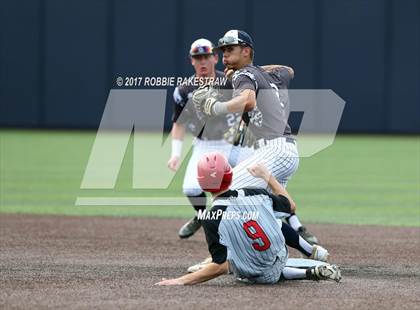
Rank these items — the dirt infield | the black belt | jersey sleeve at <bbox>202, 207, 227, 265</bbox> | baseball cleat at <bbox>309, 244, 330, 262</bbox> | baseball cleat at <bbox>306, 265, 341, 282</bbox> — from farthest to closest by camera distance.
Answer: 1. the black belt
2. baseball cleat at <bbox>309, 244, 330, 262</bbox>
3. baseball cleat at <bbox>306, 265, 341, 282</bbox>
4. jersey sleeve at <bbox>202, 207, 227, 265</bbox>
5. the dirt infield

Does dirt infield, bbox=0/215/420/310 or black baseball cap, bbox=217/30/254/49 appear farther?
black baseball cap, bbox=217/30/254/49

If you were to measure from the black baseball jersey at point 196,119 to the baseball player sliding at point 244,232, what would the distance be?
3557 millimetres

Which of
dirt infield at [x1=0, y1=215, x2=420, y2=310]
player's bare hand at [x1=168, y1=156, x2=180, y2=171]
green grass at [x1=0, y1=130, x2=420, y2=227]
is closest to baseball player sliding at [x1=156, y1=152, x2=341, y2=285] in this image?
dirt infield at [x1=0, y1=215, x2=420, y2=310]

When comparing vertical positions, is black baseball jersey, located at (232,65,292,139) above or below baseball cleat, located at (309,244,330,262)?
above

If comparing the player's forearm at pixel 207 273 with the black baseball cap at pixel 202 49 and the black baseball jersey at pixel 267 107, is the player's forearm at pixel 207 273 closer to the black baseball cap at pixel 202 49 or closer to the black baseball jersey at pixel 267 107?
the black baseball jersey at pixel 267 107

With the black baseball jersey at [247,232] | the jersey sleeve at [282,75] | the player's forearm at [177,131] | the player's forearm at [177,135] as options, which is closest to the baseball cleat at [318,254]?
the black baseball jersey at [247,232]

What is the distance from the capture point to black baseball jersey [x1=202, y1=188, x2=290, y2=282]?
712cm

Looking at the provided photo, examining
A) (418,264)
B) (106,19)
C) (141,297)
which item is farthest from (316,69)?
(141,297)

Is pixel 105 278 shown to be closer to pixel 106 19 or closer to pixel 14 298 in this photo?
pixel 14 298

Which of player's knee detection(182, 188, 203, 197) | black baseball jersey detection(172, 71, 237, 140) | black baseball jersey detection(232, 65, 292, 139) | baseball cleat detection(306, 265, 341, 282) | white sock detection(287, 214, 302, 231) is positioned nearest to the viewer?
baseball cleat detection(306, 265, 341, 282)

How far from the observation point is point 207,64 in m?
10.8

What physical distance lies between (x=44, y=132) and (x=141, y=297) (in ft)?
73.3

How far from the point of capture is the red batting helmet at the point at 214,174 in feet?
23.2

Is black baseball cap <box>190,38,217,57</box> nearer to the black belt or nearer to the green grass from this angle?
the black belt
